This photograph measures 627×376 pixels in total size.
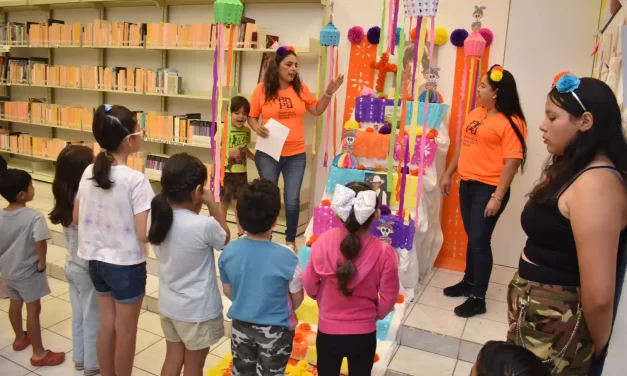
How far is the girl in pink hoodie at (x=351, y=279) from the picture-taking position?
5.31ft

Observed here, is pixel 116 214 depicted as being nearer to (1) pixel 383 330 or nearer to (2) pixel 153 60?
(1) pixel 383 330

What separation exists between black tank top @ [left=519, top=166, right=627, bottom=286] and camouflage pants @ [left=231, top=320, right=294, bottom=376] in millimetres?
829

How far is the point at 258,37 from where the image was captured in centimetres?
413

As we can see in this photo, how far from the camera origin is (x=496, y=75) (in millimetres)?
2467

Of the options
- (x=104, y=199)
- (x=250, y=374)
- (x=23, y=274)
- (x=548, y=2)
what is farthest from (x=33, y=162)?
(x=548, y=2)

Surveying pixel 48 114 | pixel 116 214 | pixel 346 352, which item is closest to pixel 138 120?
pixel 48 114

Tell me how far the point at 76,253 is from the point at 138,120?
7.67 feet

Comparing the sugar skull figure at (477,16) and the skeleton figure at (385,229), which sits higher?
the sugar skull figure at (477,16)

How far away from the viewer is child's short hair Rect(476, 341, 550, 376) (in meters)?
1.01

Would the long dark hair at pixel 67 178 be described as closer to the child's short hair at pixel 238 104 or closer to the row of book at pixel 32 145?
the child's short hair at pixel 238 104

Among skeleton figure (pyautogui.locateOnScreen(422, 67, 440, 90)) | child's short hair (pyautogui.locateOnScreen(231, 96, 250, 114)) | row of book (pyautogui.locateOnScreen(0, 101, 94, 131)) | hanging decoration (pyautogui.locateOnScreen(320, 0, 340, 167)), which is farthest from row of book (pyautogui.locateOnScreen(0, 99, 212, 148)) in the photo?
skeleton figure (pyautogui.locateOnScreen(422, 67, 440, 90))

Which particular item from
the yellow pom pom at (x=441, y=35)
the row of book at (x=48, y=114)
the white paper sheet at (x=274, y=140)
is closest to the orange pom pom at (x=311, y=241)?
the white paper sheet at (x=274, y=140)

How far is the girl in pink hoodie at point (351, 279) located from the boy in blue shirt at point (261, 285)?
0.12 meters

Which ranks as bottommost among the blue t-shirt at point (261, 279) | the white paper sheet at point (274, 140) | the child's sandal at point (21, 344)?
→ the child's sandal at point (21, 344)
